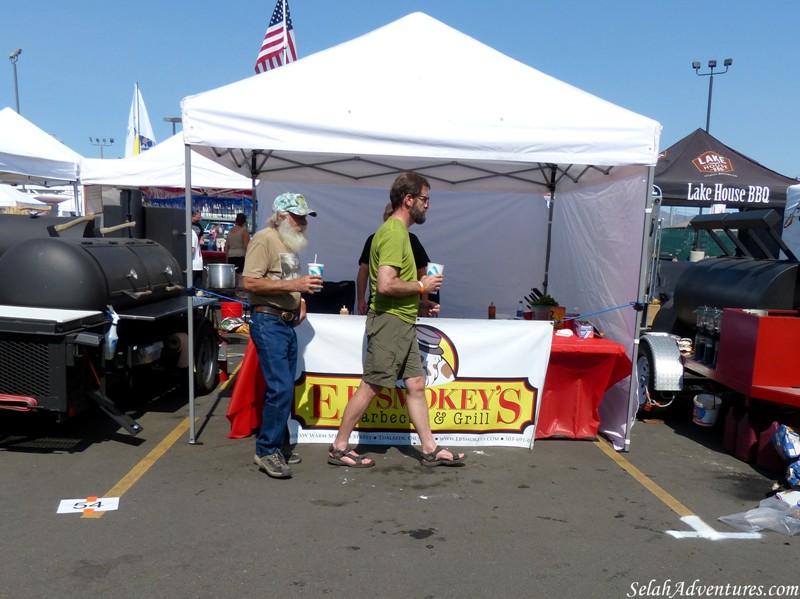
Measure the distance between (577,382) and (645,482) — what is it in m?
1.05

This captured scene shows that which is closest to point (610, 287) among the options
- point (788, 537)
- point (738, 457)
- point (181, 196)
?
point (738, 457)

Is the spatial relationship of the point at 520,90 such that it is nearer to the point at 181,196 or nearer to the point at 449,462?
the point at 449,462

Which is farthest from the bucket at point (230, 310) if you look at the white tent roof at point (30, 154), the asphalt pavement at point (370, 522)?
the asphalt pavement at point (370, 522)

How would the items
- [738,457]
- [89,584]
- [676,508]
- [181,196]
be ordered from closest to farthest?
[89,584] < [676,508] < [738,457] < [181,196]

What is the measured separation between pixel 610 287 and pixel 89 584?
4714 mm

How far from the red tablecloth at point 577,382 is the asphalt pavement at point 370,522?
17 cm

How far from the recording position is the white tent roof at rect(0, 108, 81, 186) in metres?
11.7

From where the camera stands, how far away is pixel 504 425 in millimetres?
5277

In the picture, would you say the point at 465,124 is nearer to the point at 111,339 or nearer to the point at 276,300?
the point at 276,300

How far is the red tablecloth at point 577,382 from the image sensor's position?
5.32 metres

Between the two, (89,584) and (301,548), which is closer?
(89,584)

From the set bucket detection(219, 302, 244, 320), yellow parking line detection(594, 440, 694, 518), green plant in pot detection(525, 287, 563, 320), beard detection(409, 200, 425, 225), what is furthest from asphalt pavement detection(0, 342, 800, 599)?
bucket detection(219, 302, 244, 320)

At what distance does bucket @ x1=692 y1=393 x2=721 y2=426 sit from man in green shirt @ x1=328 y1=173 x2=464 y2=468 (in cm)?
259

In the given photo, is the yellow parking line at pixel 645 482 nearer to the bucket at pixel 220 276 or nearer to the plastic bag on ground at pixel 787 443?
the plastic bag on ground at pixel 787 443
